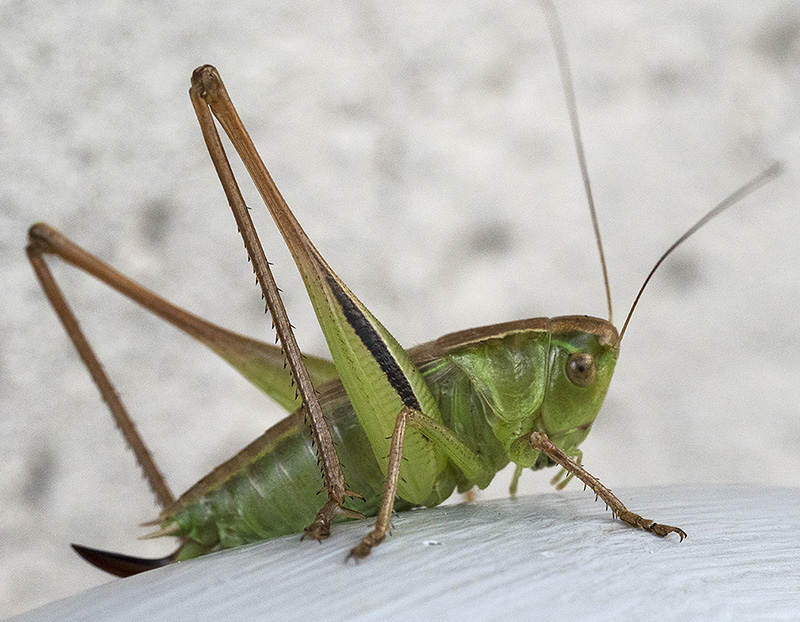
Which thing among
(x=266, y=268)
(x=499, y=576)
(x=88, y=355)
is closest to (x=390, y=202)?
(x=88, y=355)

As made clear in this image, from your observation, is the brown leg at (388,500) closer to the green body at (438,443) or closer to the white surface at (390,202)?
the green body at (438,443)

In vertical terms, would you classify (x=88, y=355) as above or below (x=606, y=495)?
above

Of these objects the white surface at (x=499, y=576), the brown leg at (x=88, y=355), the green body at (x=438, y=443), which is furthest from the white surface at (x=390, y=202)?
the white surface at (x=499, y=576)

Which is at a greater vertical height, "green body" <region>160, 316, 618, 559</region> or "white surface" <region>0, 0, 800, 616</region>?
"white surface" <region>0, 0, 800, 616</region>

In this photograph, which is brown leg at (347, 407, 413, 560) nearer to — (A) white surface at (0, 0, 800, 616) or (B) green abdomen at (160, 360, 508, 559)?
Result: (B) green abdomen at (160, 360, 508, 559)

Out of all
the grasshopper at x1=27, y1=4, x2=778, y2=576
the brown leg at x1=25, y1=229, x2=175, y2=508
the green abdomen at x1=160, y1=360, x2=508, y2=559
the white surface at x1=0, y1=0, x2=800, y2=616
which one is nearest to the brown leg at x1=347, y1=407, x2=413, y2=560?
the grasshopper at x1=27, y1=4, x2=778, y2=576

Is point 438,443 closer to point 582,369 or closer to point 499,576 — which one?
point 582,369

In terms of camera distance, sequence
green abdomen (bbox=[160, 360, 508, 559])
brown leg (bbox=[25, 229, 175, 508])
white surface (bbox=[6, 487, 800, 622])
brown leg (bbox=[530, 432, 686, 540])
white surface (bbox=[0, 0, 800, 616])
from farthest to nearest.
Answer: white surface (bbox=[0, 0, 800, 616]) → brown leg (bbox=[25, 229, 175, 508]) → green abdomen (bbox=[160, 360, 508, 559]) → brown leg (bbox=[530, 432, 686, 540]) → white surface (bbox=[6, 487, 800, 622])
